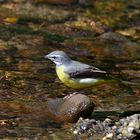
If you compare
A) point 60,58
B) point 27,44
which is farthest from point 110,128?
point 27,44

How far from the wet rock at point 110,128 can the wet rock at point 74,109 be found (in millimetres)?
257

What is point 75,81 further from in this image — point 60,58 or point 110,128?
point 110,128

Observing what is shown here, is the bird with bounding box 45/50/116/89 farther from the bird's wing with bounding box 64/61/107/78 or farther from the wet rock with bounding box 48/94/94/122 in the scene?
the wet rock with bounding box 48/94/94/122

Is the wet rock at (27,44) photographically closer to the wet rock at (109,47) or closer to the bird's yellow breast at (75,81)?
the wet rock at (109,47)

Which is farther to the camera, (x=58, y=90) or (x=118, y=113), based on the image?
(x=58, y=90)

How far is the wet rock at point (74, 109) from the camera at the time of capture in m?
10.0

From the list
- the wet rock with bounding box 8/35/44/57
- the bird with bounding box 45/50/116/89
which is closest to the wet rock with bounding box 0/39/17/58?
the wet rock with bounding box 8/35/44/57

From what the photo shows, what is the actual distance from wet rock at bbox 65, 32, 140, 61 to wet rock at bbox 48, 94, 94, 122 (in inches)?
174

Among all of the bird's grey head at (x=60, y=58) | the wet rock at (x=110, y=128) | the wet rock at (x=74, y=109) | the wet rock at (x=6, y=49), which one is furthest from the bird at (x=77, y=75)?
the wet rock at (x=6, y=49)

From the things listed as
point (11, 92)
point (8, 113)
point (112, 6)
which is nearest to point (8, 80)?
point (11, 92)

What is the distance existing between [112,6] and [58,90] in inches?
317

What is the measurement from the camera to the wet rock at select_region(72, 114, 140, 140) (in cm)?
914

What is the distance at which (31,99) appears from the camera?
11141mm

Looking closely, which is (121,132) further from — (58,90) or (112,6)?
(112,6)
